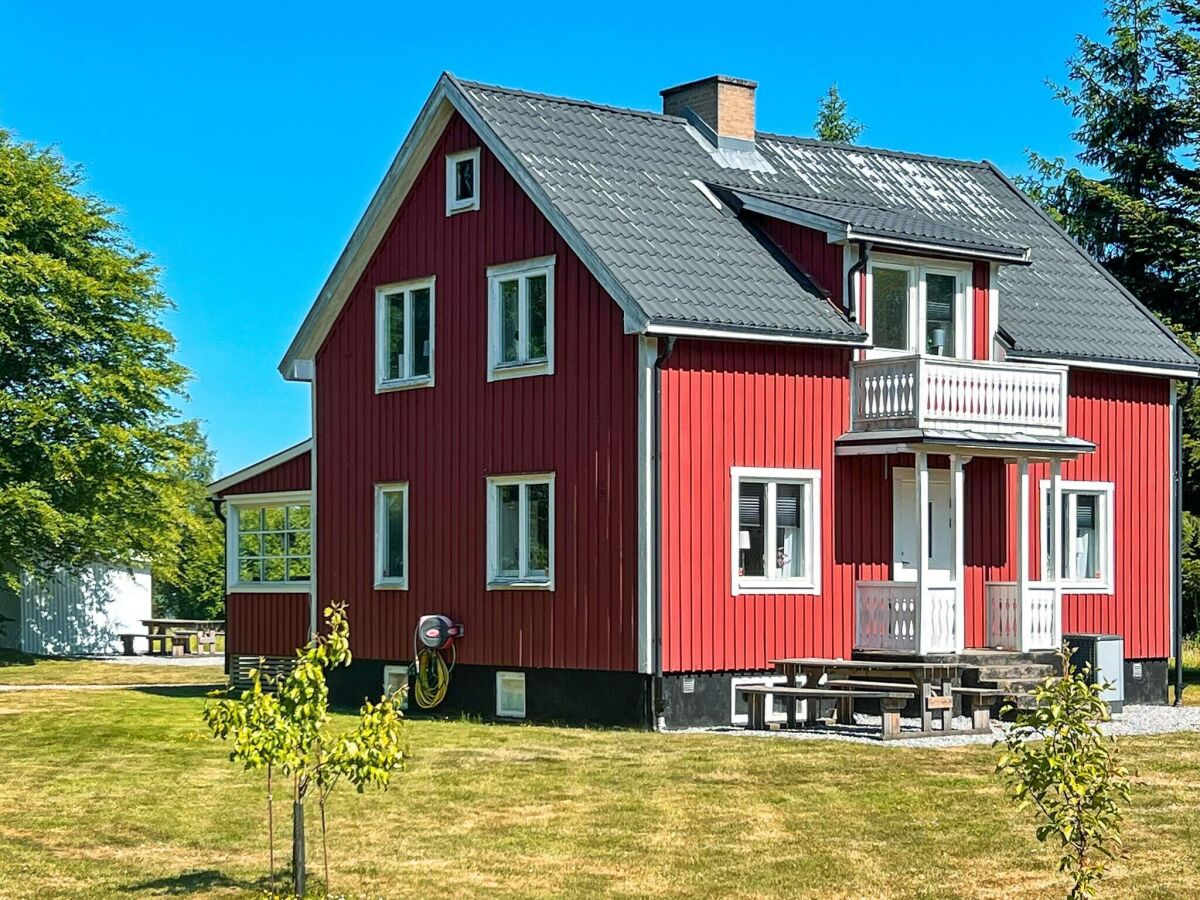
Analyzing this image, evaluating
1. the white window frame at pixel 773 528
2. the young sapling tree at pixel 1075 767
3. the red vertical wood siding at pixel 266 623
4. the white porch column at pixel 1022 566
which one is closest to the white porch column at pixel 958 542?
the white porch column at pixel 1022 566

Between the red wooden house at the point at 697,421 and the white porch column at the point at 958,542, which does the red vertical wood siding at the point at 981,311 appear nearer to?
the red wooden house at the point at 697,421

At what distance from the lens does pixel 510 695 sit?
1040 inches

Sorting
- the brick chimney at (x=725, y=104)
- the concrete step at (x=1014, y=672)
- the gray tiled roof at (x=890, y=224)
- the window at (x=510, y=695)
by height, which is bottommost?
the window at (x=510, y=695)

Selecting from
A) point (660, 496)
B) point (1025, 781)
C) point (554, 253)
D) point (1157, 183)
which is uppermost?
point (1157, 183)

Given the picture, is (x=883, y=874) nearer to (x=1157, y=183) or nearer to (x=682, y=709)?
(x=682, y=709)

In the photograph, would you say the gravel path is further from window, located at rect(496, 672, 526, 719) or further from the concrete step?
window, located at rect(496, 672, 526, 719)

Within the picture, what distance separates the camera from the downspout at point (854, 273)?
25766 millimetres

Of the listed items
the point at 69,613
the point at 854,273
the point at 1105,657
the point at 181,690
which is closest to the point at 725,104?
the point at 854,273

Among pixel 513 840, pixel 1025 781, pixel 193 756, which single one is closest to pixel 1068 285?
pixel 193 756

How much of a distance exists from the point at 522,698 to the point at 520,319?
4991mm

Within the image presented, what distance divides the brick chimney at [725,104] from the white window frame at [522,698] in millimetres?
8826

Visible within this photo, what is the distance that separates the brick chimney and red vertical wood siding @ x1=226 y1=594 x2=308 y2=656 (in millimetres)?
9476

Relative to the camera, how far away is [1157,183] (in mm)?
37625

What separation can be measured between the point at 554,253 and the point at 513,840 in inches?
454
